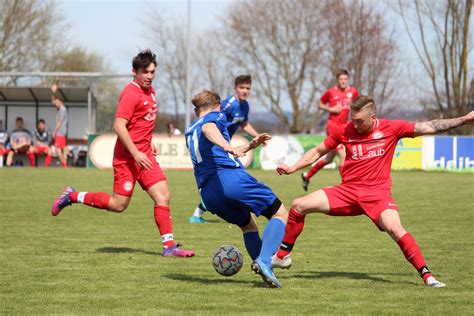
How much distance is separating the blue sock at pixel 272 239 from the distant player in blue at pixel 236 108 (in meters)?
5.43

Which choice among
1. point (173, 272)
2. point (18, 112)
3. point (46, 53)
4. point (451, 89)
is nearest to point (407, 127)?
point (173, 272)

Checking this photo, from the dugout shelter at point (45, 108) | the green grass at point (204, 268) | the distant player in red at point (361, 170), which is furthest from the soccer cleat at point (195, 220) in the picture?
the dugout shelter at point (45, 108)

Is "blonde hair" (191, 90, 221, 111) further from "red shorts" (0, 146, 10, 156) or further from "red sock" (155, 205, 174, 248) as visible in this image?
"red shorts" (0, 146, 10, 156)

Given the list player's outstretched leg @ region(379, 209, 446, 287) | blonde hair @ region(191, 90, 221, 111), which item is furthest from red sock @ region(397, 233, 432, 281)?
blonde hair @ region(191, 90, 221, 111)

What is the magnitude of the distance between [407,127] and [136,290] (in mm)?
2772

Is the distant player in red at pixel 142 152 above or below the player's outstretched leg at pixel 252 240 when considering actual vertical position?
above

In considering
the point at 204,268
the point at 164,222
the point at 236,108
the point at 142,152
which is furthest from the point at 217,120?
the point at 236,108

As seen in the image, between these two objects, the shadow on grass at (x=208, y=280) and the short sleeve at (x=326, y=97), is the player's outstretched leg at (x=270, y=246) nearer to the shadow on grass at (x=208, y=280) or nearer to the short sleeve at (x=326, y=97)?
the shadow on grass at (x=208, y=280)

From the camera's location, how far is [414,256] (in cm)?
768

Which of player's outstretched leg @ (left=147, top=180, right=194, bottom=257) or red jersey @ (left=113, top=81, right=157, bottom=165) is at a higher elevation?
red jersey @ (left=113, top=81, right=157, bottom=165)

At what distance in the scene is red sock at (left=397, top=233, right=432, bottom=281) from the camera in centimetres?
764

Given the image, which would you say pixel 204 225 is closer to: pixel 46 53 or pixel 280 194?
pixel 280 194

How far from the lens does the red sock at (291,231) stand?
321 inches

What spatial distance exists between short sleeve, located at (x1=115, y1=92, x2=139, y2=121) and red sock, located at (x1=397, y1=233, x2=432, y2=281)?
3237 mm
